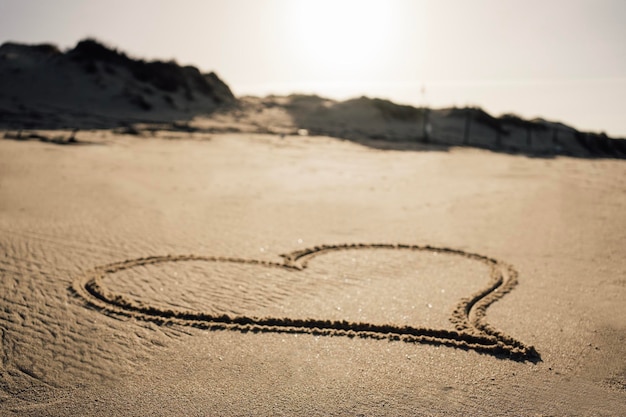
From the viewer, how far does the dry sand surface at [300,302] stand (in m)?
2.33

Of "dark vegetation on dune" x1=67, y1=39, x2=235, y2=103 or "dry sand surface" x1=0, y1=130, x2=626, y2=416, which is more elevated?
"dark vegetation on dune" x1=67, y1=39, x2=235, y2=103

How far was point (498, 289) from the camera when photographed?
366cm

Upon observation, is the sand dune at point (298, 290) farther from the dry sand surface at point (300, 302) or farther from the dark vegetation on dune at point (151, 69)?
the dark vegetation on dune at point (151, 69)

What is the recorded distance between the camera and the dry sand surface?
2332 mm

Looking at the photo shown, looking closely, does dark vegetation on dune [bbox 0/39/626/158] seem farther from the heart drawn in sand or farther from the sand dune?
the heart drawn in sand

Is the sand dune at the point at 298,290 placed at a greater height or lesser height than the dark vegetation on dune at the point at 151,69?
lesser

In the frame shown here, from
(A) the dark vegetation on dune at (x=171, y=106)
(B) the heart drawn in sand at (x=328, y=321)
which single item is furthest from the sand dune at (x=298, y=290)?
(A) the dark vegetation on dune at (x=171, y=106)

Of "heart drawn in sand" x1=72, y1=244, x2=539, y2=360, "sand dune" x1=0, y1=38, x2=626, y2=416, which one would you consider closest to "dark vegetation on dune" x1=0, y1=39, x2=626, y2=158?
"sand dune" x1=0, y1=38, x2=626, y2=416

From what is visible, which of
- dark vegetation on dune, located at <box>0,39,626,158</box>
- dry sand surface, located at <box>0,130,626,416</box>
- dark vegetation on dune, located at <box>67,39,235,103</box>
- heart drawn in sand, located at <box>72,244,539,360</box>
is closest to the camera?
dry sand surface, located at <box>0,130,626,416</box>

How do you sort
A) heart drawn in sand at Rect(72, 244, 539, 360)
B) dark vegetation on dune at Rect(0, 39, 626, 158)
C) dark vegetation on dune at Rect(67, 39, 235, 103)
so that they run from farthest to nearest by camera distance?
1. dark vegetation on dune at Rect(67, 39, 235, 103)
2. dark vegetation on dune at Rect(0, 39, 626, 158)
3. heart drawn in sand at Rect(72, 244, 539, 360)

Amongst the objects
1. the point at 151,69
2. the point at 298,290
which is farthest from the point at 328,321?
the point at 151,69

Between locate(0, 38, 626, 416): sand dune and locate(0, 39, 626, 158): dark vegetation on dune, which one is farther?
locate(0, 39, 626, 158): dark vegetation on dune

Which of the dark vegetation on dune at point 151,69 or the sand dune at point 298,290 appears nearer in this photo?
the sand dune at point 298,290

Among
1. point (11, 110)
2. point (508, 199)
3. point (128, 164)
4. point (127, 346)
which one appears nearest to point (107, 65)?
point (11, 110)
